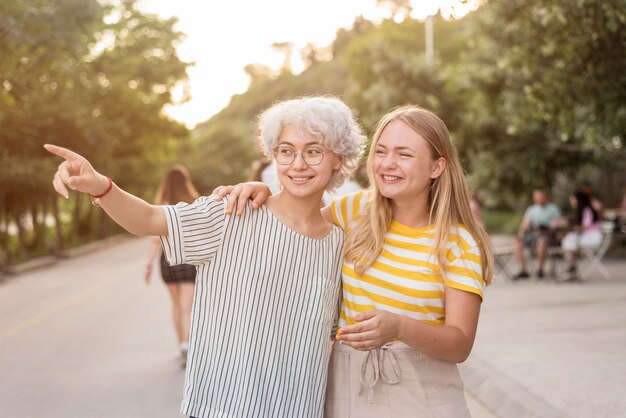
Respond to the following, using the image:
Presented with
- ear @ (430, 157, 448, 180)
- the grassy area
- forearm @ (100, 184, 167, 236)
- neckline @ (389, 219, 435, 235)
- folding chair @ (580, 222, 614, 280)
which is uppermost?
ear @ (430, 157, 448, 180)

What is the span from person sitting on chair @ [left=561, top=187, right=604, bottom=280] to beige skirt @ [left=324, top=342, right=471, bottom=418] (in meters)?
13.0

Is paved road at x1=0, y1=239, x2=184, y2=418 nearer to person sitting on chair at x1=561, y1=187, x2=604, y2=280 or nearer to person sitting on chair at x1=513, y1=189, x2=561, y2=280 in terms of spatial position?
person sitting on chair at x1=513, y1=189, x2=561, y2=280

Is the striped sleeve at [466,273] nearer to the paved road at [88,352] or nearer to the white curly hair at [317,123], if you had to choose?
Answer: the white curly hair at [317,123]

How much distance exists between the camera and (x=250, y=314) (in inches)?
116

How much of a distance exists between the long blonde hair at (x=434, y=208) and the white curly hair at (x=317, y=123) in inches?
3.8

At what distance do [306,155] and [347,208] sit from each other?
0.36 meters

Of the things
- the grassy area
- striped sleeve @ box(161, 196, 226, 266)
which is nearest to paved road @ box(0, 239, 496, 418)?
striped sleeve @ box(161, 196, 226, 266)

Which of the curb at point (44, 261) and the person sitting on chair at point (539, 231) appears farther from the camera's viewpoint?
the curb at point (44, 261)

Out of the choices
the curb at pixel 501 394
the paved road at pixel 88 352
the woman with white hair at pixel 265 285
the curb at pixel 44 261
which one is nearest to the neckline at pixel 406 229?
the woman with white hair at pixel 265 285

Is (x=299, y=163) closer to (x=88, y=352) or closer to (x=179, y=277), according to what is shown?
(x=179, y=277)

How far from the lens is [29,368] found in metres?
9.16

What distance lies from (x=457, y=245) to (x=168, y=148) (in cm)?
4784

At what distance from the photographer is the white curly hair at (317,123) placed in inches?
119

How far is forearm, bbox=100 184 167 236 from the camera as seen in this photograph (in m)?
2.81
